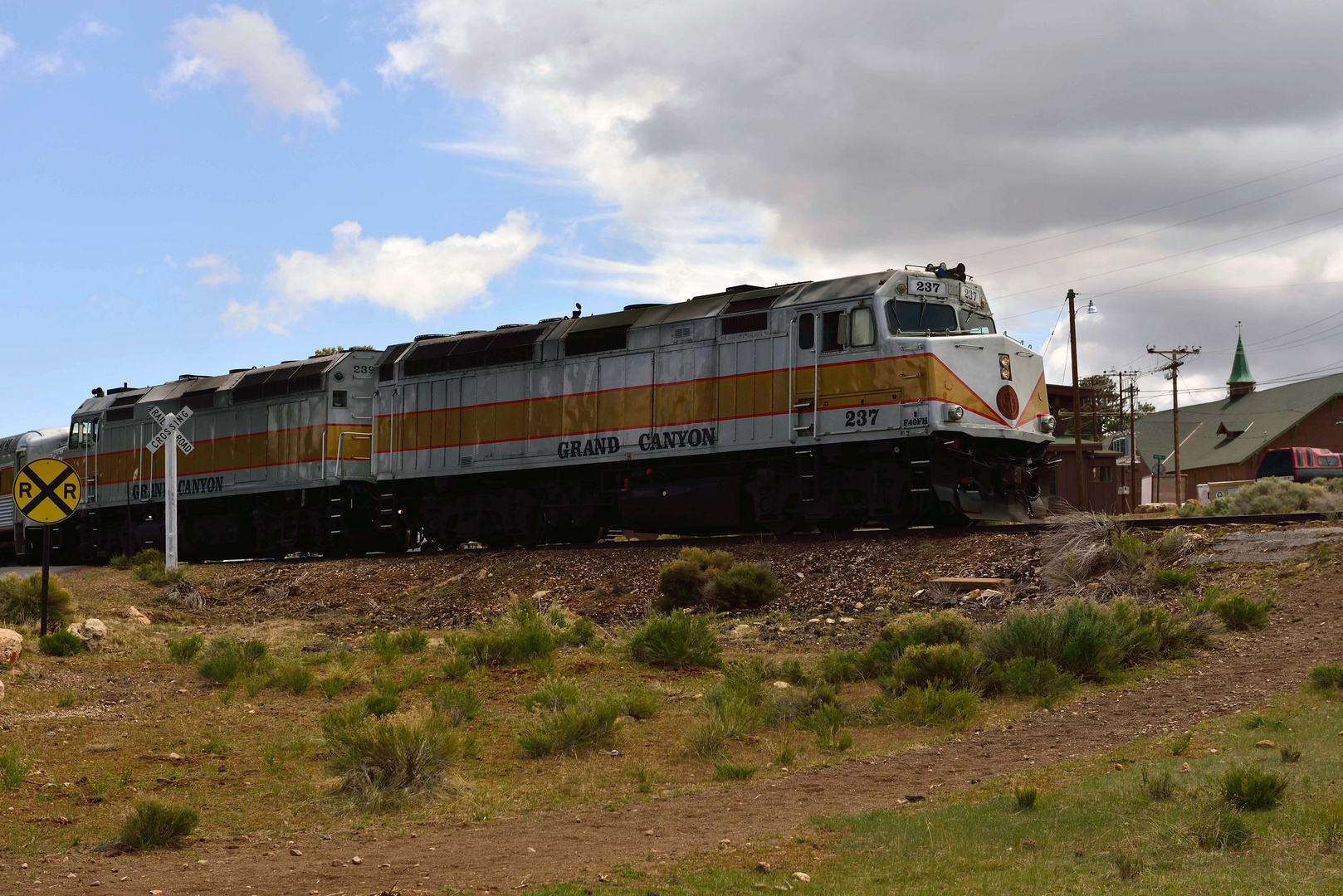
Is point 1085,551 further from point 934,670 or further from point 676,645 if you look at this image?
point 676,645

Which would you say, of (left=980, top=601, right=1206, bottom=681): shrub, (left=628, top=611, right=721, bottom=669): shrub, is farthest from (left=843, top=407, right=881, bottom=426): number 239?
(left=980, top=601, right=1206, bottom=681): shrub

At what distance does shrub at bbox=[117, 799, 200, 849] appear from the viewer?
22.6 feet

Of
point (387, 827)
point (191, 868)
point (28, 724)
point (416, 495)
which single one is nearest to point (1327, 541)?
point (387, 827)

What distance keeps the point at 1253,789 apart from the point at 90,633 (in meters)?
13.8

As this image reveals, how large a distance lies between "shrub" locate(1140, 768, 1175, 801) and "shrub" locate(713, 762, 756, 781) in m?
3.02

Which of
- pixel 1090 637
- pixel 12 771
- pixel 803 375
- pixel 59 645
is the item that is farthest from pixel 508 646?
pixel 803 375

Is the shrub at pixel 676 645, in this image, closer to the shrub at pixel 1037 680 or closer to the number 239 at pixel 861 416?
the shrub at pixel 1037 680

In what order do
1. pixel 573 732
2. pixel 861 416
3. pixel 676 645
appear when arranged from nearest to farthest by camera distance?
pixel 573 732, pixel 676 645, pixel 861 416

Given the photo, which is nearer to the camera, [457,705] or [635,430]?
[457,705]

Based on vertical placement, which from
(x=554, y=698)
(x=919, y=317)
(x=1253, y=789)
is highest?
(x=919, y=317)

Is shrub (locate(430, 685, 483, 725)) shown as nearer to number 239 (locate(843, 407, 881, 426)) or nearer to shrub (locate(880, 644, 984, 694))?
shrub (locate(880, 644, 984, 694))

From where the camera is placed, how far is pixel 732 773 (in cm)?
872

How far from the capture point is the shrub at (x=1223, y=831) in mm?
5574

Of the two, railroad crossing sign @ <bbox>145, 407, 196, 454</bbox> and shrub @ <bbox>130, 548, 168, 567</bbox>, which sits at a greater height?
railroad crossing sign @ <bbox>145, 407, 196, 454</bbox>
